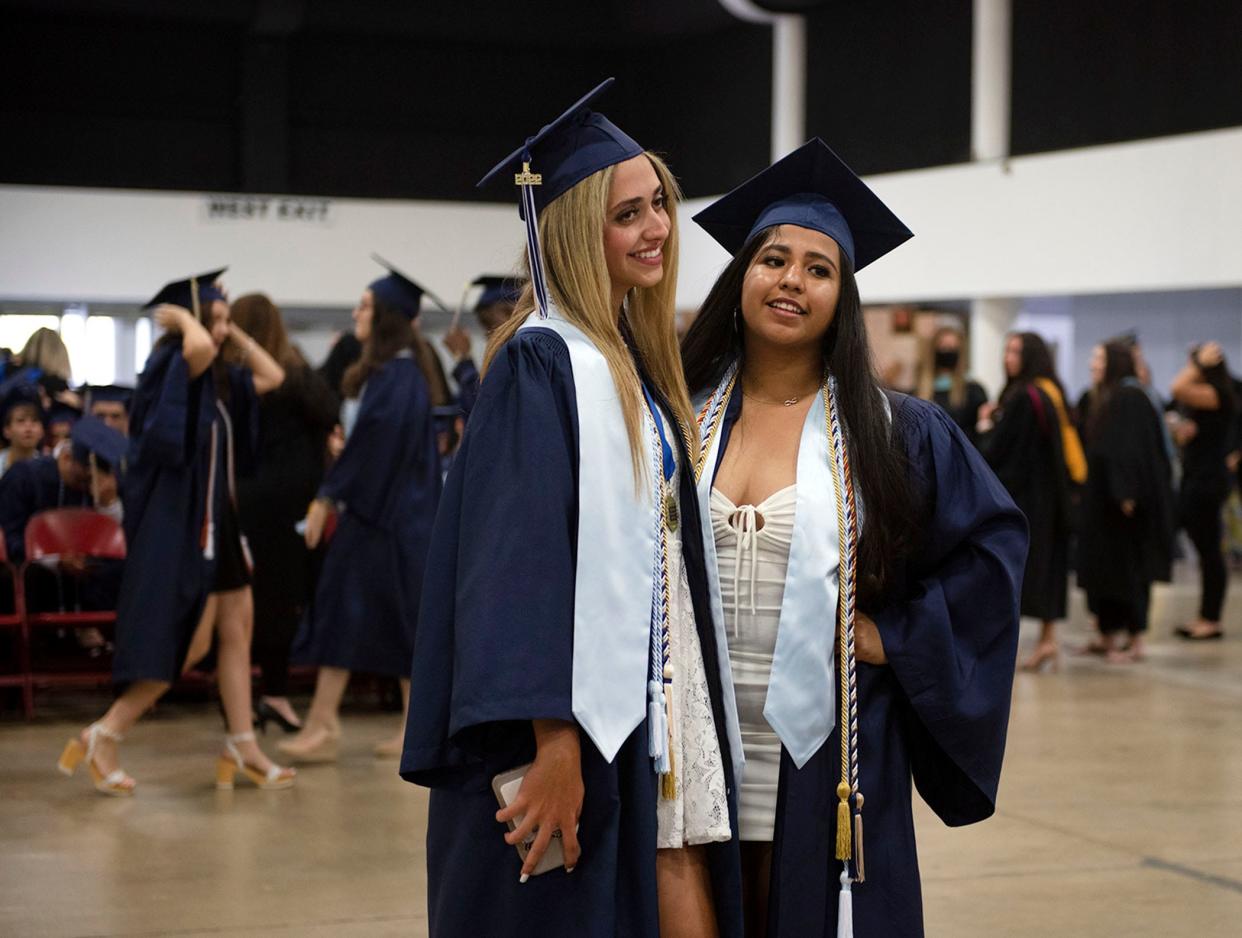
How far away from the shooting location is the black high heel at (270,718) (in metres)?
6.54

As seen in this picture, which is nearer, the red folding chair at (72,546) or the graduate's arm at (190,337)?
the graduate's arm at (190,337)

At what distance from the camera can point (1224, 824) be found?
17.0 ft

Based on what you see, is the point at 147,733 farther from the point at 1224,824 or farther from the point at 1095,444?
the point at 1095,444

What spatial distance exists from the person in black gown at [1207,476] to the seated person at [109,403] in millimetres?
5965

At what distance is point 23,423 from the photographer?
24.8 ft

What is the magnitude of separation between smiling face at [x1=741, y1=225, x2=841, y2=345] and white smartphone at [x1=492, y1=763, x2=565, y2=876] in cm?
86

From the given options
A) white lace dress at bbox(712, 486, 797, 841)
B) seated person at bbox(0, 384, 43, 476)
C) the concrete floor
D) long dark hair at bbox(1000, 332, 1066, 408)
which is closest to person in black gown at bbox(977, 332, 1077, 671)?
long dark hair at bbox(1000, 332, 1066, 408)

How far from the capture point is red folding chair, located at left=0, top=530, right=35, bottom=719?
662cm

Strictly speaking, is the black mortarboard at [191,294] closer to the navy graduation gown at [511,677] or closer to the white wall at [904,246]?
the navy graduation gown at [511,677]

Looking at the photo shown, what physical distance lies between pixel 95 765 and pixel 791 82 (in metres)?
12.6

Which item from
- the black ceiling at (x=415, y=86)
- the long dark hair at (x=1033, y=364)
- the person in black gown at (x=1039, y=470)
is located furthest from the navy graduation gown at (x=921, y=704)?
the black ceiling at (x=415, y=86)

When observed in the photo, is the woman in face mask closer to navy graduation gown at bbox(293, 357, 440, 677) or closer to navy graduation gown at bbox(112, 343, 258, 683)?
navy graduation gown at bbox(293, 357, 440, 677)

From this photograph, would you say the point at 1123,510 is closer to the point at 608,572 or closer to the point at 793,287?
the point at 793,287

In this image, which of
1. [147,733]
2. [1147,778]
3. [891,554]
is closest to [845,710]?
[891,554]
